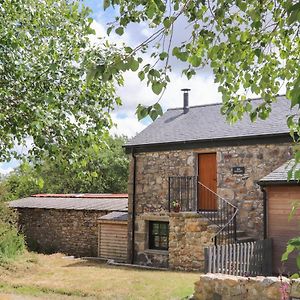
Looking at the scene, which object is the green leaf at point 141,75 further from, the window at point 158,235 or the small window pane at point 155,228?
the small window pane at point 155,228

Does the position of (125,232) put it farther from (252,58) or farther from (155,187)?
(252,58)

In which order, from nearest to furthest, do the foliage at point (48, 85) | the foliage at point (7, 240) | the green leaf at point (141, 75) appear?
the green leaf at point (141, 75) → the foliage at point (48, 85) → the foliage at point (7, 240)

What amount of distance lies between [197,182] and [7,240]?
7076mm

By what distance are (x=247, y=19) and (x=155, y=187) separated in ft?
40.2

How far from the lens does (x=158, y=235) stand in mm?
17062

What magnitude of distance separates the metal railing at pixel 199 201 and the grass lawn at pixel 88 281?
2249 mm

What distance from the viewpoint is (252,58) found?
5125 mm

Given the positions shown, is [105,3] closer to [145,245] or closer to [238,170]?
[238,170]

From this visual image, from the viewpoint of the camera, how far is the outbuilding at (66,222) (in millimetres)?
20047

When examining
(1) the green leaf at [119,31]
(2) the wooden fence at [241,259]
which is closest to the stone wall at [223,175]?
(2) the wooden fence at [241,259]

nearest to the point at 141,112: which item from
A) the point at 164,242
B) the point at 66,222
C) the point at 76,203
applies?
the point at 164,242

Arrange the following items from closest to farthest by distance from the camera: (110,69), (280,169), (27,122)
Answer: (110,69) < (27,122) < (280,169)

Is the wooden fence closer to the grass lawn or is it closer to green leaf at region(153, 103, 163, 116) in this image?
the grass lawn

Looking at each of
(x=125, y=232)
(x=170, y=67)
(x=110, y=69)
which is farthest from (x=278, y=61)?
(x=125, y=232)
